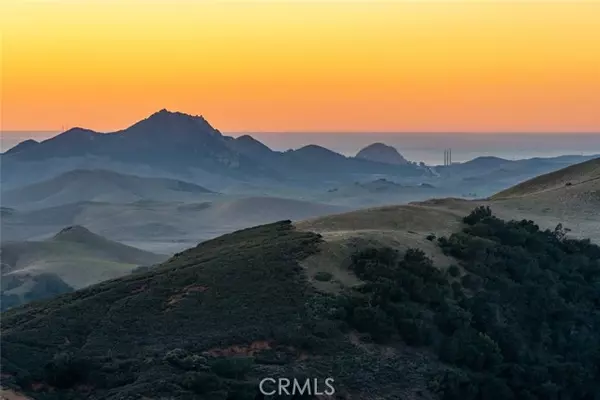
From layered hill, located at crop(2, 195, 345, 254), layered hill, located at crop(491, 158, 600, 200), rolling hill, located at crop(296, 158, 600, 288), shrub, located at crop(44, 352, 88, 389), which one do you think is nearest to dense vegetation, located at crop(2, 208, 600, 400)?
shrub, located at crop(44, 352, 88, 389)

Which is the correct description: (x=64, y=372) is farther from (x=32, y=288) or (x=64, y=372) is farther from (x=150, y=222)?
(x=150, y=222)

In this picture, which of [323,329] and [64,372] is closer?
[64,372]

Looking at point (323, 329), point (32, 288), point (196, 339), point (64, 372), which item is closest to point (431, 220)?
point (323, 329)

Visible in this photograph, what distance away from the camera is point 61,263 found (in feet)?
307

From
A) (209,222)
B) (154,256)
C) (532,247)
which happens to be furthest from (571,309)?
(209,222)

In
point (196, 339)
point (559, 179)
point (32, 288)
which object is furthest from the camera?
point (32, 288)

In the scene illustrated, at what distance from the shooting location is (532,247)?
118 feet

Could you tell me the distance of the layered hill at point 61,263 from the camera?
81.1m

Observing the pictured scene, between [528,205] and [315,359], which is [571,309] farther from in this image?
[528,205]

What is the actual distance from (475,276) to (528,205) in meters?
19.0

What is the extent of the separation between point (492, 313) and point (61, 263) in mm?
72402

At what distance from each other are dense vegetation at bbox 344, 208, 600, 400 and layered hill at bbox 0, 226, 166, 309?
54711 mm

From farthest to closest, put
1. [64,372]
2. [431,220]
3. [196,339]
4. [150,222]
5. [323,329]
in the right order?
[150,222], [431,220], [323,329], [196,339], [64,372]

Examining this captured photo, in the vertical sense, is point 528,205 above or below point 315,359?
above
